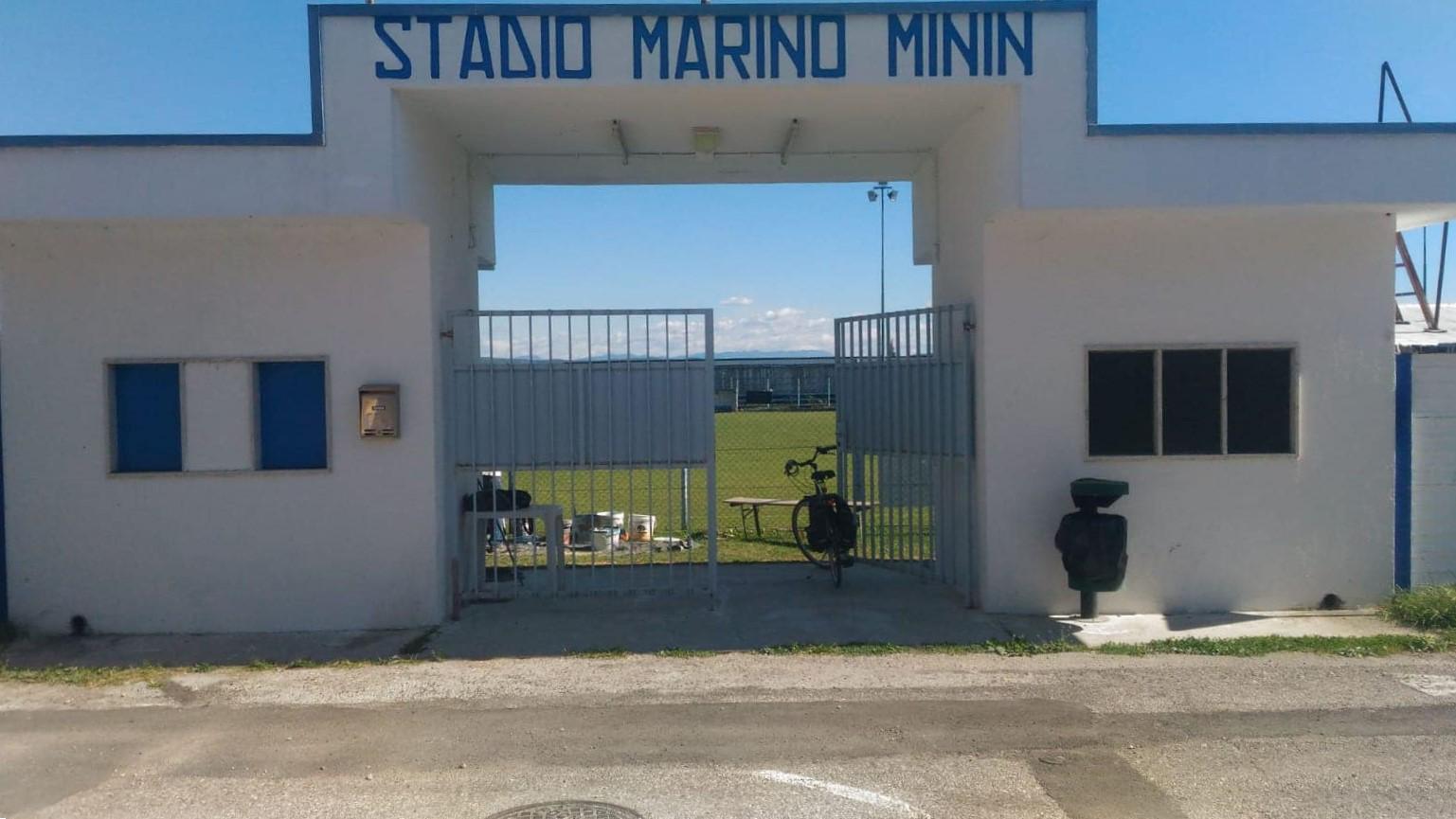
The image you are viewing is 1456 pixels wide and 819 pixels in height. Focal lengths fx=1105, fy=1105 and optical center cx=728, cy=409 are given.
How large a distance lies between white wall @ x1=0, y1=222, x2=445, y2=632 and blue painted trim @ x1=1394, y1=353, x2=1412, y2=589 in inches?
315

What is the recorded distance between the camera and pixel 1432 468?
932cm

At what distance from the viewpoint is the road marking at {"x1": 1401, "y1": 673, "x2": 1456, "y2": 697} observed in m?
7.04

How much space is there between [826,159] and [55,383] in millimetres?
7012

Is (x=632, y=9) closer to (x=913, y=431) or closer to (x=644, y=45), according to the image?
(x=644, y=45)

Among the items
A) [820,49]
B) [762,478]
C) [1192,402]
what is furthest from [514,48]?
[762,478]

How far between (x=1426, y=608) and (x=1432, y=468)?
1327mm

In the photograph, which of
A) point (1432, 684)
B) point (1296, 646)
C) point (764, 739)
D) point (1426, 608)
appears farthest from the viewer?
point (1426, 608)

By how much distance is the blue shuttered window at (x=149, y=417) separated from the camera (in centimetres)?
883

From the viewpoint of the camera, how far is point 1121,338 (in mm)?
9109

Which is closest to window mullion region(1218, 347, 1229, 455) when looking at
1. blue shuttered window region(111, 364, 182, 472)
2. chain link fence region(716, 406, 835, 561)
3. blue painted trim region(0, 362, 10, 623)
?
chain link fence region(716, 406, 835, 561)

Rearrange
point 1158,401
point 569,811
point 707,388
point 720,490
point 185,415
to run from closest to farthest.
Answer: point 569,811
point 185,415
point 1158,401
point 707,388
point 720,490

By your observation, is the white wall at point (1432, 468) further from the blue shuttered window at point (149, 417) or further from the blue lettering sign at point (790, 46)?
the blue shuttered window at point (149, 417)

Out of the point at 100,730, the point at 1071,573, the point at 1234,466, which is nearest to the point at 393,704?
the point at 100,730

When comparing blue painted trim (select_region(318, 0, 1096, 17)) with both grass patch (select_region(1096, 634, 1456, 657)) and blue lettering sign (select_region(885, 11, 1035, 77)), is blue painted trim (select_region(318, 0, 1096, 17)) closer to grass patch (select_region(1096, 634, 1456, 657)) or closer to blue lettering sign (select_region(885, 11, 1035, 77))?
blue lettering sign (select_region(885, 11, 1035, 77))
